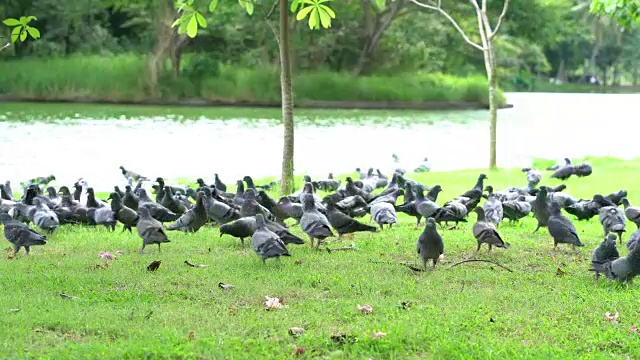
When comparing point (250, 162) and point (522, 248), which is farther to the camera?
point (250, 162)

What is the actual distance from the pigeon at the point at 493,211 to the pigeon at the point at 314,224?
8.30 ft

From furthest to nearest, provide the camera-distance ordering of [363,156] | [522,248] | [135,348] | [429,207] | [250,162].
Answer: [363,156] → [250,162] → [429,207] → [522,248] → [135,348]

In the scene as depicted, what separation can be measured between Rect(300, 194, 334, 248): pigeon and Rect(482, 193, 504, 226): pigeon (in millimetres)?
2529

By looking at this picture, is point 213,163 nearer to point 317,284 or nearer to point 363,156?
point 363,156

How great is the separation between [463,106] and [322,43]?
8.81 meters

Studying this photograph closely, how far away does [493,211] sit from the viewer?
11234 millimetres

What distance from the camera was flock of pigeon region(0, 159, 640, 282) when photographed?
891 cm

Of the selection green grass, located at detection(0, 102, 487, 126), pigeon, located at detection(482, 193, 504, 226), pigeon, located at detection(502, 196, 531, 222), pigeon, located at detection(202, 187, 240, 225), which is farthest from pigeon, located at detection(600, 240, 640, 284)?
green grass, located at detection(0, 102, 487, 126)

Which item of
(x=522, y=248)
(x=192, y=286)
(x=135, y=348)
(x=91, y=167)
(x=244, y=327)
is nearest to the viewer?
(x=135, y=348)

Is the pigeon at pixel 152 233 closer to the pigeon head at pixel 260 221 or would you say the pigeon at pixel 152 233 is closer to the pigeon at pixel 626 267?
the pigeon head at pixel 260 221

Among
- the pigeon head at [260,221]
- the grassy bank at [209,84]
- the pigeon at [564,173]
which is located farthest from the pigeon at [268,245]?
the grassy bank at [209,84]

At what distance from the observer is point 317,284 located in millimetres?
7812

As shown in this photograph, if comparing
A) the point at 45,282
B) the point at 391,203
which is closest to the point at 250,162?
the point at 391,203

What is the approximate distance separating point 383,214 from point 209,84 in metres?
35.5
